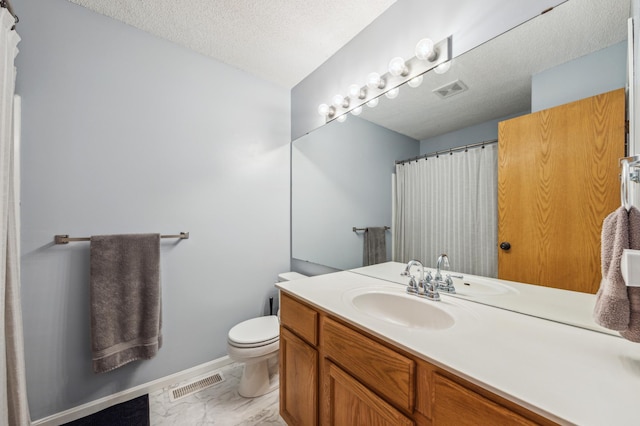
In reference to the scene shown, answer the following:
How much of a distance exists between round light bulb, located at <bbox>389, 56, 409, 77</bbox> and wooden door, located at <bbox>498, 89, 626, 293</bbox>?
64 cm

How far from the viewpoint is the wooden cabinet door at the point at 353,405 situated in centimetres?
80

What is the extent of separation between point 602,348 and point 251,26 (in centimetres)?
229

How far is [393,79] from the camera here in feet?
4.93

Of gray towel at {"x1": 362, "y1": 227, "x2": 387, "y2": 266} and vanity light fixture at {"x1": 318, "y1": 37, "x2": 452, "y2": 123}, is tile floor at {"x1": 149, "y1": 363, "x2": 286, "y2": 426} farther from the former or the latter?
vanity light fixture at {"x1": 318, "y1": 37, "x2": 452, "y2": 123}

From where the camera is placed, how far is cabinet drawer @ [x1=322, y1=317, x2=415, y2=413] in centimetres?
76

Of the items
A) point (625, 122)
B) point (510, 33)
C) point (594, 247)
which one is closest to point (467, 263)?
point (594, 247)

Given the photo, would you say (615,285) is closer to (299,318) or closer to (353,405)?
(353,405)

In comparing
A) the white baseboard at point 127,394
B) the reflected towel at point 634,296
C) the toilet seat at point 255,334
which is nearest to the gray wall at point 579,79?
the reflected towel at point 634,296

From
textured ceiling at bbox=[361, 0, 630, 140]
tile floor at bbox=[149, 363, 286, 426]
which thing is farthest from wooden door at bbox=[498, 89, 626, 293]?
tile floor at bbox=[149, 363, 286, 426]

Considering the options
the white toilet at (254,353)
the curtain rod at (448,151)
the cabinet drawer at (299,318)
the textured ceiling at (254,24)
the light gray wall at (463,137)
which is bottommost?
the white toilet at (254,353)

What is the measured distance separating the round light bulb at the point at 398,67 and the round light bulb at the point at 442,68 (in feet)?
0.58

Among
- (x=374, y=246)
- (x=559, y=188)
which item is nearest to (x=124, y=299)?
(x=374, y=246)

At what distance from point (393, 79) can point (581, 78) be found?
870 millimetres

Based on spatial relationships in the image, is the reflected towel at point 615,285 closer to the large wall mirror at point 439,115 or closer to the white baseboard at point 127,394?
the large wall mirror at point 439,115
